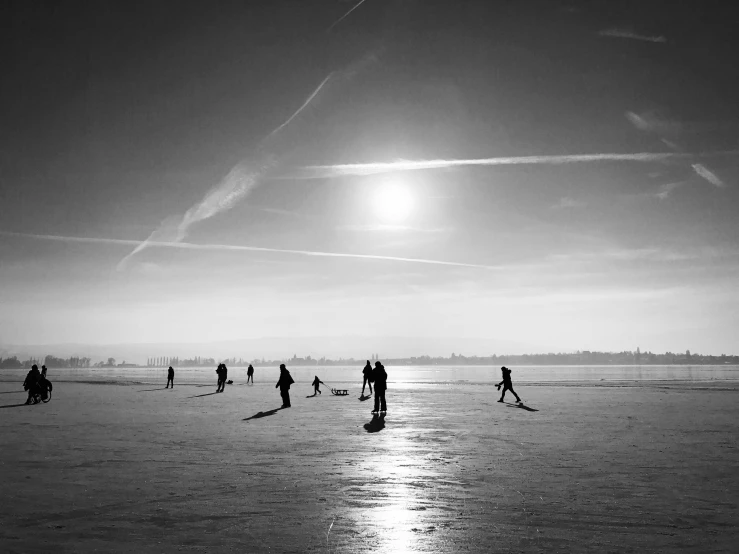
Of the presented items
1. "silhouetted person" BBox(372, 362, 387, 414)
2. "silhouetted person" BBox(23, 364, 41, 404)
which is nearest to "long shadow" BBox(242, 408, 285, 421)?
"silhouetted person" BBox(372, 362, 387, 414)

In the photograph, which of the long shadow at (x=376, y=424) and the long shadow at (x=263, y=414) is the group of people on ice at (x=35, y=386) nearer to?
the long shadow at (x=263, y=414)

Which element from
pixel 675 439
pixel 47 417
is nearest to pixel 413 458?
pixel 675 439

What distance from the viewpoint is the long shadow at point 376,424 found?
53.5 ft

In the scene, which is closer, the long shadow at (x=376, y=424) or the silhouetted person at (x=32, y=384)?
the long shadow at (x=376, y=424)

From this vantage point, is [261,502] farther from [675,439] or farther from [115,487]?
[675,439]

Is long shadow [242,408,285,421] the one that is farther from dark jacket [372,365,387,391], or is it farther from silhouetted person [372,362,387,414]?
dark jacket [372,365,387,391]

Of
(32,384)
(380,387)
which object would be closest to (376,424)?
(380,387)

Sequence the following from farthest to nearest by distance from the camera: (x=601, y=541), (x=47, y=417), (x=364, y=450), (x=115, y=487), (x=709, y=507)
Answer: (x=47, y=417), (x=364, y=450), (x=115, y=487), (x=709, y=507), (x=601, y=541)

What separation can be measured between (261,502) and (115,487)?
9.12 feet

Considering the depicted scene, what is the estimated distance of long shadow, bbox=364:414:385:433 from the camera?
16305 millimetres

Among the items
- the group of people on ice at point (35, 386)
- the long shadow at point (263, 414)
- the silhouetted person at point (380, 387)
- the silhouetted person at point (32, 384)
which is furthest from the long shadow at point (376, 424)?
the silhouetted person at point (32, 384)

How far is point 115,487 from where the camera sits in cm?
844

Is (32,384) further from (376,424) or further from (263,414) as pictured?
(376,424)

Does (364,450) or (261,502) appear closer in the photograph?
(261,502)
